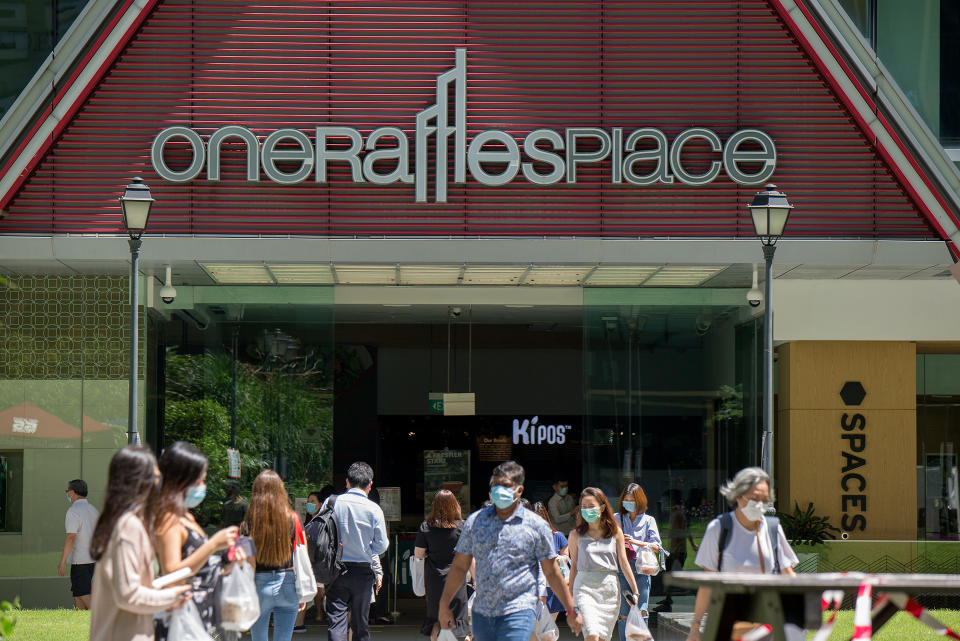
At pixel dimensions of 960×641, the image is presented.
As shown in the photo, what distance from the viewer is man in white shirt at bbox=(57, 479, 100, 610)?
51.5ft

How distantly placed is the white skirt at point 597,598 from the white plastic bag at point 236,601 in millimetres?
5288

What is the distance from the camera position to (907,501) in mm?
18391

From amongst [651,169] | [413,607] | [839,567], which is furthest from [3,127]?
[839,567]

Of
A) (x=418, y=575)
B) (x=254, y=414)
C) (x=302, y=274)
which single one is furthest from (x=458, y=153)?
(x=418, y=575)

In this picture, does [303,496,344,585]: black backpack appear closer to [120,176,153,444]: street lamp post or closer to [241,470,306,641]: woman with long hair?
[241,470,306,641]: woman with long hair

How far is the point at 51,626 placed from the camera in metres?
13.9

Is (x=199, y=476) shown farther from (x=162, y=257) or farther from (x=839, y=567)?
(x=839, y=567)

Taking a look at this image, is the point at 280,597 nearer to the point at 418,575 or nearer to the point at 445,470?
the point at 418,575

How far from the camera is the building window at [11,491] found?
17219 millimetres

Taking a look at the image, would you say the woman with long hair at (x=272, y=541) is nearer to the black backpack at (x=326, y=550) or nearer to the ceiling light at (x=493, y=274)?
the black backpack at (x=326, y=550)

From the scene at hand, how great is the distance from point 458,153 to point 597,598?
6339 millimetres

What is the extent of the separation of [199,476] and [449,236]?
9.56 metres

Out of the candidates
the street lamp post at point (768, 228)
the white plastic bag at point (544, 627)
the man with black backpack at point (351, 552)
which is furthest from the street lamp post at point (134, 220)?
the street lamp post at point (768, 228)

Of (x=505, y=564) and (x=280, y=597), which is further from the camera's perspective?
(x=280, y=597)
